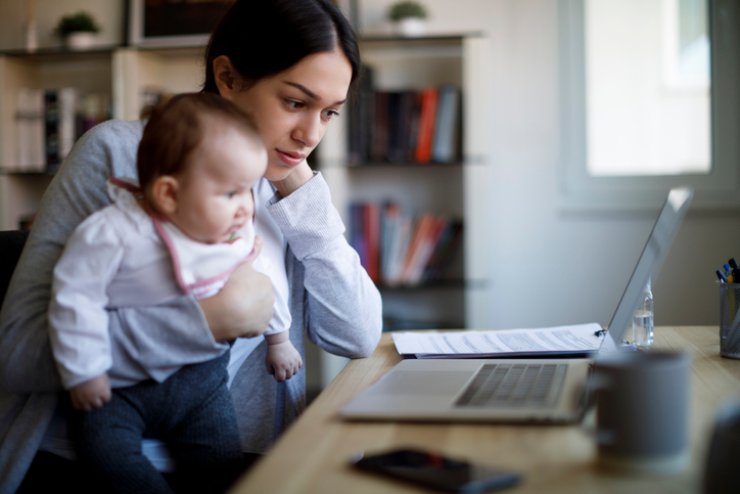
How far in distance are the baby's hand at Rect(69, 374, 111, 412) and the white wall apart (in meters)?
2.49

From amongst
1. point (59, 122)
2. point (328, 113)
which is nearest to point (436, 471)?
point (328, 113)

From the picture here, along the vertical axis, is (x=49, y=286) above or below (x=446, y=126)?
below

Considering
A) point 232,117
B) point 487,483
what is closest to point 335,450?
point 487,483

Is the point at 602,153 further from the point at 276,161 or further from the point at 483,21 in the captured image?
the point at 276,161

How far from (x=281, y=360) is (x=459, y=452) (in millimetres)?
649

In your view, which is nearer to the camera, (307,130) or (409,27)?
(307,130)

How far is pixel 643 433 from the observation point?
29.9 inches

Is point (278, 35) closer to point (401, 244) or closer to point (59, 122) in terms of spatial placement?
point (401, 244)

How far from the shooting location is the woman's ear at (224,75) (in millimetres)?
1577

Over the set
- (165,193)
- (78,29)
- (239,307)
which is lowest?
(239,307)

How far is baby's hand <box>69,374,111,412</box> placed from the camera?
1.10 m

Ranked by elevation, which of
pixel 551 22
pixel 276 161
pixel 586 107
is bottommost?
pixel 276 161

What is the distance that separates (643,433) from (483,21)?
3021mm

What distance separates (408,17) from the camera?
3.44 metres
